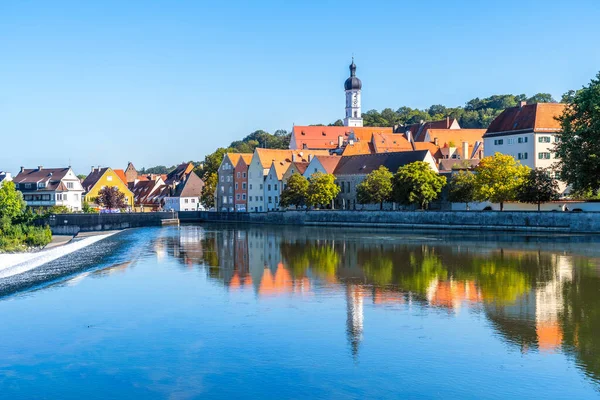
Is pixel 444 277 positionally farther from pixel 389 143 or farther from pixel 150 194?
pixel 150 194

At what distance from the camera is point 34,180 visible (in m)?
96.1

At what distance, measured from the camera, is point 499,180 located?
2446 inches

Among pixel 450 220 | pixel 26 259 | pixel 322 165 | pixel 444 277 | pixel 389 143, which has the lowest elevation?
pixel 444 277

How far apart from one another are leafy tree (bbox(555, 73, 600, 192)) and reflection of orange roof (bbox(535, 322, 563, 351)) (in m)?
30.7

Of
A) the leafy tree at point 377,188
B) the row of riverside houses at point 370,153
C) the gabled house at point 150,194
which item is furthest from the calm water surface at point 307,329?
the gabled house at point 150,194

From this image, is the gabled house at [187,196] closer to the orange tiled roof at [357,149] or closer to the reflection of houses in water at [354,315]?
the orange tiled roof at [357,149]

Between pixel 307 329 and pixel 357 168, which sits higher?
pixel 357 168

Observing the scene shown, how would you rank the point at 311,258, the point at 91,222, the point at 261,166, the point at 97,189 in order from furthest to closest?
the point at 97,189
the point at 261,166
the point at 91,222
the point at 311,258

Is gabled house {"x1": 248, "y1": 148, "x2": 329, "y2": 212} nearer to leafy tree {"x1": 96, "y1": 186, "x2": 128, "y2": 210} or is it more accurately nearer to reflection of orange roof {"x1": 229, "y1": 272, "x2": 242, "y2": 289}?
leafy tree {"x1": 96, "y1": 186, "x2": 128, "y2": 210}

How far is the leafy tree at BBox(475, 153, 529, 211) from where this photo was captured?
2420 inches

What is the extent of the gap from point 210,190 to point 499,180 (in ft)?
Answer: 181

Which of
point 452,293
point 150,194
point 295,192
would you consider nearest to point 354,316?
point 452,293

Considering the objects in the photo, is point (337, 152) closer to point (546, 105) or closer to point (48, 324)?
point (546, 105)

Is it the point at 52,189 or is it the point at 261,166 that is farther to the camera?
the point at 261,166
